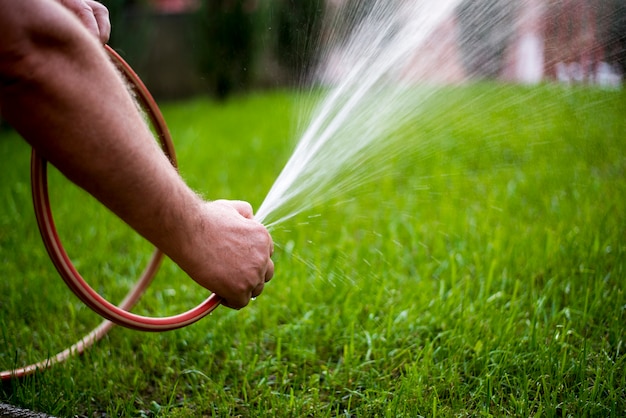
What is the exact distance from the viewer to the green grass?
194 cm

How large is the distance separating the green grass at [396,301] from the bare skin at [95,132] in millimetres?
666

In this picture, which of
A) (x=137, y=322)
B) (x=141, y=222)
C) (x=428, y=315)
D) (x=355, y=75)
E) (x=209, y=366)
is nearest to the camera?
(x=141, y=222)

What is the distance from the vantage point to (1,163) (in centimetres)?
502

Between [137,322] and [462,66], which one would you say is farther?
[462,66]

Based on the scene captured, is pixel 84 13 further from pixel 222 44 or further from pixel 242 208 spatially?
pixel 222 44

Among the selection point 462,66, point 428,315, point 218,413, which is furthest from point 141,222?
point 462,66

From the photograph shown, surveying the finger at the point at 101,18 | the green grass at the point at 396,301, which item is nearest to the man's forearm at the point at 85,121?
the finger at the point at 101,18

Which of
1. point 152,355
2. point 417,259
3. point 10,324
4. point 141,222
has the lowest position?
point 10,324

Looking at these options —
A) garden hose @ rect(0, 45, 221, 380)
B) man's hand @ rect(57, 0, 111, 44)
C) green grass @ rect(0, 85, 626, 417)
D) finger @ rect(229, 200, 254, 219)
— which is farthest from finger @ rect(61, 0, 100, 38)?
green grass @ rect(0, 85, 626, 417)

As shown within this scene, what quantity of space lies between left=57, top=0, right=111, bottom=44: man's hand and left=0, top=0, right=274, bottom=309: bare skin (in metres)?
0.37

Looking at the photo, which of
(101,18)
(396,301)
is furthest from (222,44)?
(101,18)

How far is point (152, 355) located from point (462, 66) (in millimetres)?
2064

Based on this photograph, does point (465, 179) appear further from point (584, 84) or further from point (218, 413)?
point (218, 413)

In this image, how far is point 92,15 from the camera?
172cm
